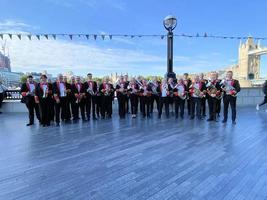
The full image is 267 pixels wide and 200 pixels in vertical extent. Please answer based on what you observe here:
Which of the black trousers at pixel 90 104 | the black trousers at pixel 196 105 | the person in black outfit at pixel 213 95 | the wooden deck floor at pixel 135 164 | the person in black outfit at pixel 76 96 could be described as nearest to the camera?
the wooden deck floor at pixel 135 164

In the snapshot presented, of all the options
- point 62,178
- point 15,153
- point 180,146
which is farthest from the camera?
point 180,146

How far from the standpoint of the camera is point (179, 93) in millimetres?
7941

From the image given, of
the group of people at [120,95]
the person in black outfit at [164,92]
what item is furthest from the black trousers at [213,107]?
the person in black outfit at [164,92]

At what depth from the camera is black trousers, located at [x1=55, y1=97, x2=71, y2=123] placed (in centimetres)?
743

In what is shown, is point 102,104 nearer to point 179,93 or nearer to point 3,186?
point 179,93

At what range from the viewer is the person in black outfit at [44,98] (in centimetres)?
702

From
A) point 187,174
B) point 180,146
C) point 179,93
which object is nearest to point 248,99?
point 179,93

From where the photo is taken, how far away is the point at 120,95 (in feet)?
27.6

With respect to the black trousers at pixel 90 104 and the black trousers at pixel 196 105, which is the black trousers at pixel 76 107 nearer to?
the black trousers at pixel 90 104

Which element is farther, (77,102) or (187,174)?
(77,102)

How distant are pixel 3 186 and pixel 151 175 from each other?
2038mm

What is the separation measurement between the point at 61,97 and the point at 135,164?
185 inches

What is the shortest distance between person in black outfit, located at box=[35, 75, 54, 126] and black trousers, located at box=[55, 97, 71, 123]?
0.95 feet

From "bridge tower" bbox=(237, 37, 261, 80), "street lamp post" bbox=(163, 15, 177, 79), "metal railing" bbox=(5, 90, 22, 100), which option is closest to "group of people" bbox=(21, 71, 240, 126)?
"street lamp post" bbox=(163, 15, 177, 79)
